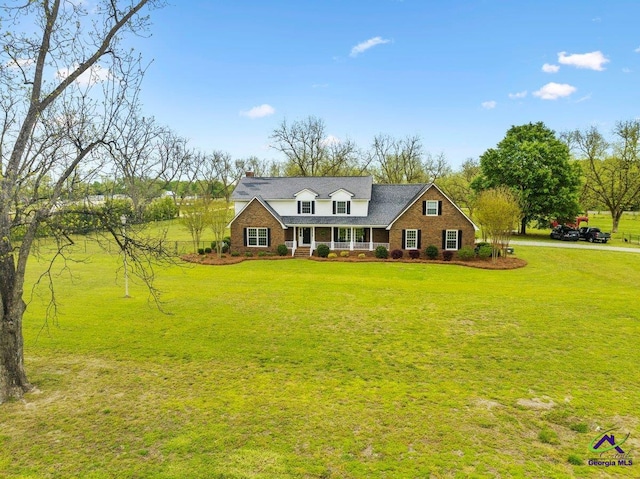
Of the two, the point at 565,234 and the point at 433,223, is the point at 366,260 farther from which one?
the point at 565,234

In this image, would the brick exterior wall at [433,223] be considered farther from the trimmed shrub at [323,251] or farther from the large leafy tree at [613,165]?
the large leafy tree at [613,165]

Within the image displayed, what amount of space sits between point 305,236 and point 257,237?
13.7ft

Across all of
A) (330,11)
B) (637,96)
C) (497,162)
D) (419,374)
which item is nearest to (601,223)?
(637,96)

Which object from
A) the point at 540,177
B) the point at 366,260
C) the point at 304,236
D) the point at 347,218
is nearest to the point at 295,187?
the point at 304,236

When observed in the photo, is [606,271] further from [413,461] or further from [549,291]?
[413,461]

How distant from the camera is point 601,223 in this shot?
64.2 metres

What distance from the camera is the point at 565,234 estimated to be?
136 ft

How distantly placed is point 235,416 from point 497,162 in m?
42.5

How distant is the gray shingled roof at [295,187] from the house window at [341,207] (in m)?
0.90

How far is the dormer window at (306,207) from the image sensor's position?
33656 millimetres

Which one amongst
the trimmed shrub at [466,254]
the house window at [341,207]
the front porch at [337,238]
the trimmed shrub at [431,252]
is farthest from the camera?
the house window at [341,207]

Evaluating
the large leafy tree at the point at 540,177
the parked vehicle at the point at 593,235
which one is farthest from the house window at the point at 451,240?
the parked vehicle at the point at 593,235

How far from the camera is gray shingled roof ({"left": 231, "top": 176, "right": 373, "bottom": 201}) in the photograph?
33.9 metres

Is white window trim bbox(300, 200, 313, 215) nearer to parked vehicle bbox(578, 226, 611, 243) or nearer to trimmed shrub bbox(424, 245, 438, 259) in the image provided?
trimmed shrub bbox(424, 245, 438, 259)
